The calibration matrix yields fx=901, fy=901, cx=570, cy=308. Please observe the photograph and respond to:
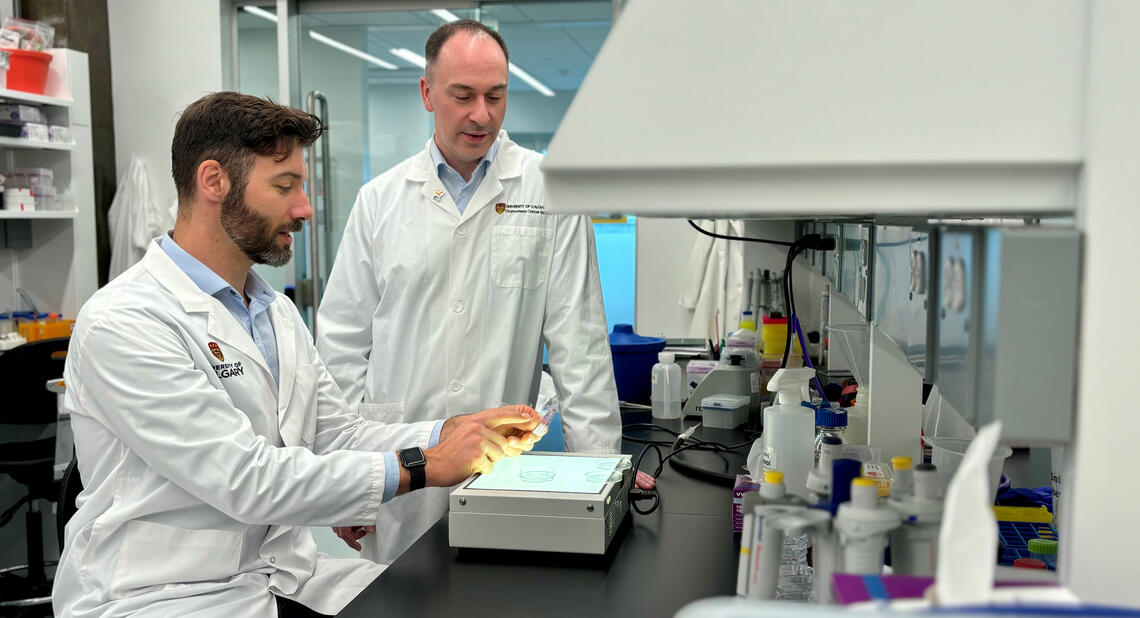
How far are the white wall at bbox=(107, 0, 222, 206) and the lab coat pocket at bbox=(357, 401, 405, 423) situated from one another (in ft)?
9.83

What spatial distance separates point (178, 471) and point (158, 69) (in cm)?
387

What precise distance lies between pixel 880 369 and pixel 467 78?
1.19 meters

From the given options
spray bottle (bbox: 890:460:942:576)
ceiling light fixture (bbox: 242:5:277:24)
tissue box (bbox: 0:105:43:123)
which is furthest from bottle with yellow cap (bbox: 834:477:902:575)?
ceiling light fixture (bbox: 242:5:277:24)

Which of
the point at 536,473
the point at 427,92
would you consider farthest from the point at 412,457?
the point at 427,92

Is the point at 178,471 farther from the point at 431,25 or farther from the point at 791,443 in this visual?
the point at 431,25

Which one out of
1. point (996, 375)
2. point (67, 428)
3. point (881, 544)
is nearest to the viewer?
point (996, 375)

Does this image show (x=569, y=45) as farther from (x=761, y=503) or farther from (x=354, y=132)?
(x=761, y=503)

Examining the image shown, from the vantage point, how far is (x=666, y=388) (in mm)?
2764

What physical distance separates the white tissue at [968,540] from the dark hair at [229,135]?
148 cm

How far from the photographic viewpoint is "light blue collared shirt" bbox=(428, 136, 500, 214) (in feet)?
7.80

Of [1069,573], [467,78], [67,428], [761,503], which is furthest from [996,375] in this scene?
[67,428]

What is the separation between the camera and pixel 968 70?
0.71m

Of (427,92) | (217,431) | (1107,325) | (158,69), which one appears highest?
(158,69)

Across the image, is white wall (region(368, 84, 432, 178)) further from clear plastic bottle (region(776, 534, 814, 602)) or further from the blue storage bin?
clear plastic bottle (region(776, 534, 814, 602))
